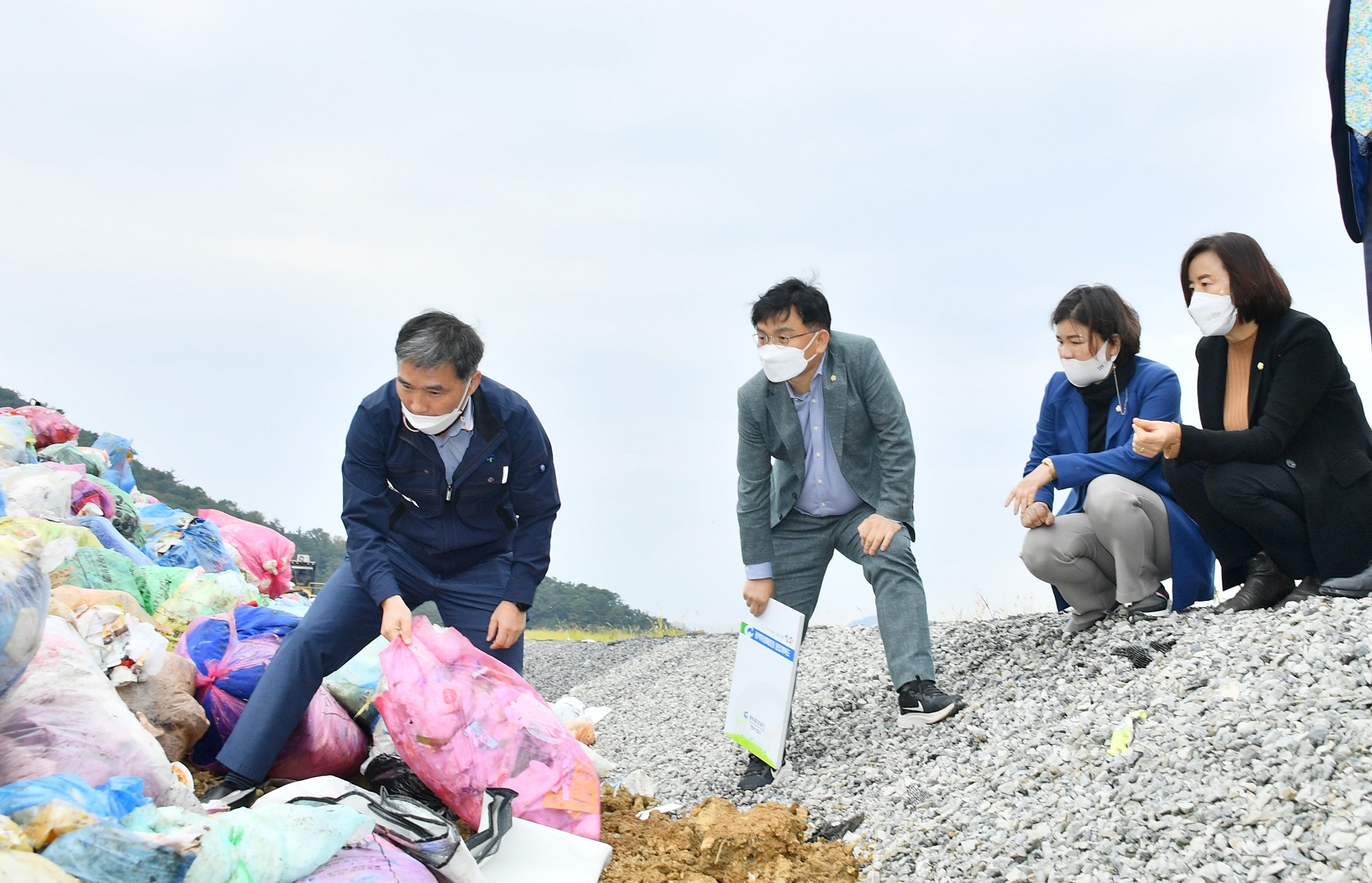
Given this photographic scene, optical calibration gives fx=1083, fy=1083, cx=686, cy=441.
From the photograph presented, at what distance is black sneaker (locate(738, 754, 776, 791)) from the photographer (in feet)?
14.0

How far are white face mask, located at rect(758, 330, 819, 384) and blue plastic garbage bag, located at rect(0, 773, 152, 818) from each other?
103 inches

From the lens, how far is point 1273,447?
159 inches

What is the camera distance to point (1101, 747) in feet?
11.0

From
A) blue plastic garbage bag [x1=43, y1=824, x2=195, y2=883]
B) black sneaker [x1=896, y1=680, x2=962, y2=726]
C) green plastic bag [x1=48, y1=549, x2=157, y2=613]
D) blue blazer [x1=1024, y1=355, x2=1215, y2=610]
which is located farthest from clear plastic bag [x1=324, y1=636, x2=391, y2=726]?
blue blazer [x1=1024, y1=355, x2=1215, y2=610]

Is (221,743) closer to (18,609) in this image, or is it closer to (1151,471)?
(18,609)

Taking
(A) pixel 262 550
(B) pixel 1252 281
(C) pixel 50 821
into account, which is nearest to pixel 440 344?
(C) pixel 50 821

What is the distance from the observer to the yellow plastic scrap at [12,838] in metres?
2.15

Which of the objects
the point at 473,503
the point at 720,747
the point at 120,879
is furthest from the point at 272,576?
the point at 120,879

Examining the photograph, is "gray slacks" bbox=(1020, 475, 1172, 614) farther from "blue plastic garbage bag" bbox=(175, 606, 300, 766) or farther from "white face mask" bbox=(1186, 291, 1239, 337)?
"blue plastic garbage bag" bbox=(175, 606, 300, 766)

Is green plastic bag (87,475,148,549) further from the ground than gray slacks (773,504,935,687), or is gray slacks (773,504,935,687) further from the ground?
gray slacks (773,504,935,687)

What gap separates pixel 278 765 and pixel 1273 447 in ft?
12.1

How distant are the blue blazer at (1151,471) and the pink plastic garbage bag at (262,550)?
456 centimetres

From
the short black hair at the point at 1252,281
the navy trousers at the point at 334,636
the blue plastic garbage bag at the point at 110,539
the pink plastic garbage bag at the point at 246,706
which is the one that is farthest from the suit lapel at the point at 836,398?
the blue plastic garbage bag at the point at 110,539

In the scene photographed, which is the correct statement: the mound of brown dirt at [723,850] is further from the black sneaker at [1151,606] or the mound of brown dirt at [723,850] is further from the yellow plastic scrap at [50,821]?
the black sneaker at [1151,606]
